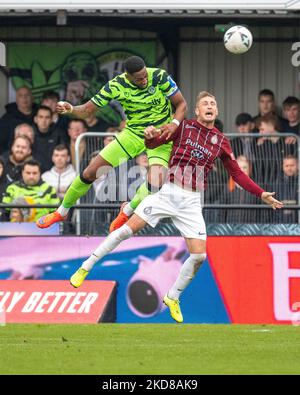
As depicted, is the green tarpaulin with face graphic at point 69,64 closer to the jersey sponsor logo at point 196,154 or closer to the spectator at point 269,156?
the spectator at point 269,156

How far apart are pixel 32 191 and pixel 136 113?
3.34m

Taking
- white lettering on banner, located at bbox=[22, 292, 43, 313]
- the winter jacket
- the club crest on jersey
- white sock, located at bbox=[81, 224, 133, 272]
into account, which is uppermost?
the club crest on jersey

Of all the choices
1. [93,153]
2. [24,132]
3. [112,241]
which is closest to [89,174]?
[112,241]

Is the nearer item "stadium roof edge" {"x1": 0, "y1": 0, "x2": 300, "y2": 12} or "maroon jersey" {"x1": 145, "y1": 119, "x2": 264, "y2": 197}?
"maroon jersey" {"x1": 145, "y1": 119, "x2": 264, "y2": 197}

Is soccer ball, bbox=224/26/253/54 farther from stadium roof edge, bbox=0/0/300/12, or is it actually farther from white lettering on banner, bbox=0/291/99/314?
white lettering on banner, bbox=0/291/99/314

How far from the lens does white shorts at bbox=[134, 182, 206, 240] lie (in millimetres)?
15219

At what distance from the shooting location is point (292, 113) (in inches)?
816

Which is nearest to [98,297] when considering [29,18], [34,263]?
[34,263]

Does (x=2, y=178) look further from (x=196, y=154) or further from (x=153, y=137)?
(x=153, y=137)

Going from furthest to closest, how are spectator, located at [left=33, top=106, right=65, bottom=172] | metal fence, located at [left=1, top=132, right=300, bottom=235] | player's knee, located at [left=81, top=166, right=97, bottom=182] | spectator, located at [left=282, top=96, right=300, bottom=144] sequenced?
spectator, located at [left=282, top=96, right=300, bottom=144], spectator, located at [left=33, top=106, right=65, bottom=172], metal fence, located at [left=1, top=132, right=300, bottom=235], player's knee, located at [left=81, top=166, right=97, bottom=182]

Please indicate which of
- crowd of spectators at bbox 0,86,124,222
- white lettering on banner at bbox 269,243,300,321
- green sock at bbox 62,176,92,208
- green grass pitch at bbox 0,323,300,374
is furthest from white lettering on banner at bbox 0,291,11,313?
white lettering on banner at bbox 269,243,300,321

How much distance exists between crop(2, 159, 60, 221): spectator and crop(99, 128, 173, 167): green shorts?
294cm

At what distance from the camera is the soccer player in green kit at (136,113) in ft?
51.3
